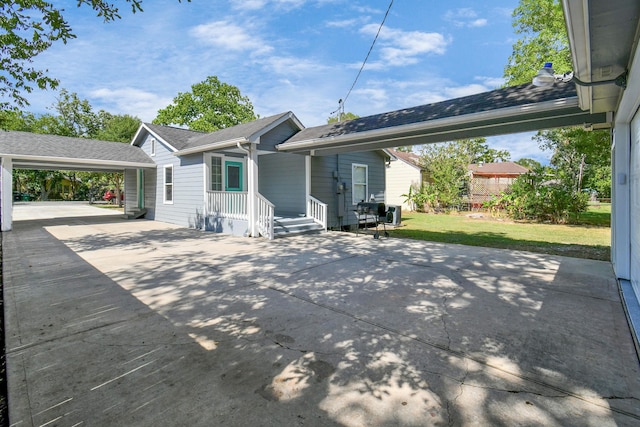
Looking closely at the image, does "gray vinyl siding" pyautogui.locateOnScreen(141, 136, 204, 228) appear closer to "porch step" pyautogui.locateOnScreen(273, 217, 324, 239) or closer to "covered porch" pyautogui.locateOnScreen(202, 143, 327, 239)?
"covered porch" pyautogui.locateOnScreen(202, 143, 327, 239)

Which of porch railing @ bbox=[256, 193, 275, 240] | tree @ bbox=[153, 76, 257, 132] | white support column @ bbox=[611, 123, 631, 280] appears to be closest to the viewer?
white support column @ bbox=[611, 123, 631, 280]

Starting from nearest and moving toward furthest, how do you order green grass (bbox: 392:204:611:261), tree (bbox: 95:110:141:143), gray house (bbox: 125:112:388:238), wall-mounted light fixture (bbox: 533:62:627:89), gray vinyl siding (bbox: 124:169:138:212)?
wall-mounted light fixture (bbox: 533:62:627:89), green grass (bbox: 392:204:611:261), gray house (bbox: 125:112:388:238), gray vinyl siding (bbox: 124:169:138:212), tree (bbox: 95:110:141:143)

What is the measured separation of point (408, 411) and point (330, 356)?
0.79 metres

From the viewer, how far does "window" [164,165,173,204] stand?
13.1 metres

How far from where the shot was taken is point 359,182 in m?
12.6

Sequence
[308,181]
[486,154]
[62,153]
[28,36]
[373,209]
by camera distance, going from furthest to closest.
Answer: [486,154]
[62,153]
[308,181]
[373,209]
[28,36]

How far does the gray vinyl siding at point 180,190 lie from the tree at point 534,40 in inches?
582

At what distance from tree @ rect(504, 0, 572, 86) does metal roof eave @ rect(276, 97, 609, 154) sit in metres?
9.97

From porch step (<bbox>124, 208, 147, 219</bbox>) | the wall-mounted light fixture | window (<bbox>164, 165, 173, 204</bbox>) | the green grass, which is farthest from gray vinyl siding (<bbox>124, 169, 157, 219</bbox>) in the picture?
the wall-mounted light fixture

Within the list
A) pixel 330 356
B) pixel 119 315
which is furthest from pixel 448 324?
pixel 119 315

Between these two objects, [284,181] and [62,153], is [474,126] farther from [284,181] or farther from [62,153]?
[62,153]

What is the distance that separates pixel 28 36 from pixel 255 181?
20.4 ft

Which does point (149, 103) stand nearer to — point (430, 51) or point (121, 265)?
point (430, 51)

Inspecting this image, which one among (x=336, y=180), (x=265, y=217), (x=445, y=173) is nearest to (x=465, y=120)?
(x=265, y=217)
